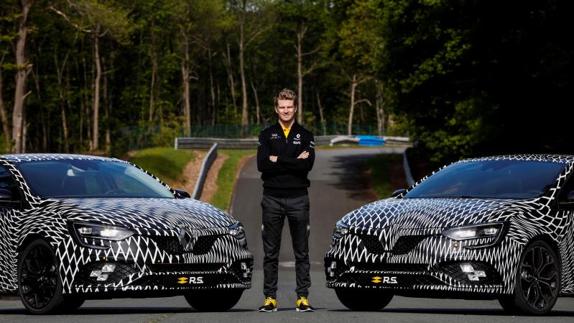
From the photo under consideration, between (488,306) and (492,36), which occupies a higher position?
(492,36)

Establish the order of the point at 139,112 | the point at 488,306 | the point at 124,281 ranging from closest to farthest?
the point at 124,281 → the point at 488,306 → the point at 139,112

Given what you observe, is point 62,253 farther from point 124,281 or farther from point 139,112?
point 139,112

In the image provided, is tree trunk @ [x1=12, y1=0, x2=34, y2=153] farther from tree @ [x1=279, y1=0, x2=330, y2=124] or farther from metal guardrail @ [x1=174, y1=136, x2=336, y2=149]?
tree @ [x1=279, y1=0, x2=330, y2=124]

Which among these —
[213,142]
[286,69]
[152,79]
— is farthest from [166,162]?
[286,69]

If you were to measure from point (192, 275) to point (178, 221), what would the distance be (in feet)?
1.78

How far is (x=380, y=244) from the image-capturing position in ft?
43.7

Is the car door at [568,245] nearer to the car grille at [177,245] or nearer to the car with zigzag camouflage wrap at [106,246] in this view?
the car with zigzag camouflage wrap at [106,246]

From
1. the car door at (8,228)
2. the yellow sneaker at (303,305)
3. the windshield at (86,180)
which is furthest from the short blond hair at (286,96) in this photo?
the car door at (8,228)

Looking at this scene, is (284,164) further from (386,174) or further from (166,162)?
(386,174)

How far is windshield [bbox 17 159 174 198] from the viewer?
14070mm

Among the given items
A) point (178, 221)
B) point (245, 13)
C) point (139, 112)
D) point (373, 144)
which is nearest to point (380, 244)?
point (178, 221)

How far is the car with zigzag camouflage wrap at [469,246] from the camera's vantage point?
12891 mm

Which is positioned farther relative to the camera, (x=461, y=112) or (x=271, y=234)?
(x=461, y=112)

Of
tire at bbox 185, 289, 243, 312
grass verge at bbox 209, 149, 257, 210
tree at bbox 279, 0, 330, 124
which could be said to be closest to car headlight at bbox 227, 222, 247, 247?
tire at bbox 185, 289, 243, 312
